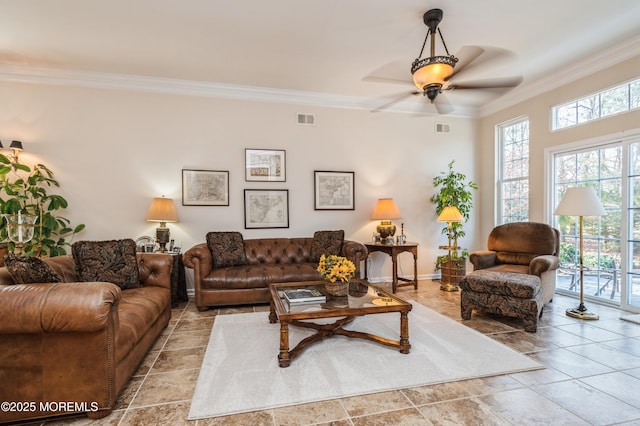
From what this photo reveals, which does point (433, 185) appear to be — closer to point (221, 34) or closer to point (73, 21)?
point (221, 34)

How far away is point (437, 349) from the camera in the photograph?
2.59 metres

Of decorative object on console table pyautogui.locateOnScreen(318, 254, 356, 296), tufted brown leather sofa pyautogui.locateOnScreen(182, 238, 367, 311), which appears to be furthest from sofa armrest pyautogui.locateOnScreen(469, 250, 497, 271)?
decorative object on console table pyautogui.locateOnScreen(318, 254, 356, 296)

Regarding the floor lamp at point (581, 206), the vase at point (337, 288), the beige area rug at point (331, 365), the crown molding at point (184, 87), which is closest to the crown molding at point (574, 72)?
the crown molding at point (184, 87)

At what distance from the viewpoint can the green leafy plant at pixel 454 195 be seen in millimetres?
5177

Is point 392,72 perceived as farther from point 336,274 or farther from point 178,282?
point 178,282

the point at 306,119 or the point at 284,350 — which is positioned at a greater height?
the point at 306,119

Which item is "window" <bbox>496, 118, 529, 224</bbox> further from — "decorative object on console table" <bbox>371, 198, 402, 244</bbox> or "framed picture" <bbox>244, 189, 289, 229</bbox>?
"framed picture" <bbox>244, 189, 289, 229</bbox>

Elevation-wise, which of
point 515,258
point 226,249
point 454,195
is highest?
point 454,195

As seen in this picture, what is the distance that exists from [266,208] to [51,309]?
331 cm

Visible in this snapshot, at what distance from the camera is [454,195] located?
523 centimetres

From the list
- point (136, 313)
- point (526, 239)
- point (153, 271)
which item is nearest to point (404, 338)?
point (136, 313)

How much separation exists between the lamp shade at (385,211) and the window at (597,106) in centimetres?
251

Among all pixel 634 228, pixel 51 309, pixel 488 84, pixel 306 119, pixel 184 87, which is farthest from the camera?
pixel 306 119

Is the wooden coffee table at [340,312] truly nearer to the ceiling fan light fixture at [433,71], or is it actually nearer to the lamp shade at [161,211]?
the ceiling fan light fixture at [433,71]
